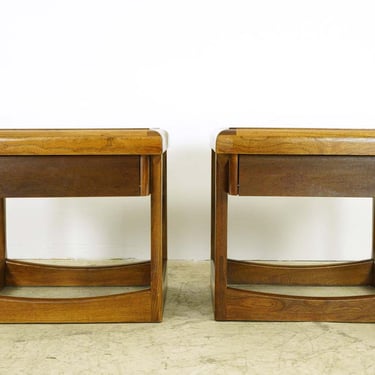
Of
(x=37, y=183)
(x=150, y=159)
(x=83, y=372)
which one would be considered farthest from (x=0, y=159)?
(x=83, y=372)

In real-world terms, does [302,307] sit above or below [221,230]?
below

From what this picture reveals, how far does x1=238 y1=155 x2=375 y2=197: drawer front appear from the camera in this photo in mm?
1436

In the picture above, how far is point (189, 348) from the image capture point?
1.36 meters

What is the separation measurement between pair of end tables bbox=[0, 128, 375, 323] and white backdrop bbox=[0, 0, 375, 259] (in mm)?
795

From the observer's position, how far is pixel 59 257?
233 centimetres

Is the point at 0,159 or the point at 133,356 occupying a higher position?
the point at 0,159

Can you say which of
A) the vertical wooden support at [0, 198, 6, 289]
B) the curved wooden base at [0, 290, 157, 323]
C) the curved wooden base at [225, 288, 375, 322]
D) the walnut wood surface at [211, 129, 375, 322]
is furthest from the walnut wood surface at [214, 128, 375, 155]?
the vertical wooden support at [0, 198, 6, 289]

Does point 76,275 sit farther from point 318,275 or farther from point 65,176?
point 318,275

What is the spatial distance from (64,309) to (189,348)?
0.36 metres

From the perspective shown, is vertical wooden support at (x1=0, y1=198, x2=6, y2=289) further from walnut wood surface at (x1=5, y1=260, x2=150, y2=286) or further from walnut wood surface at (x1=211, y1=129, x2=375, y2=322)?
walnut wood surface at (x1=211, y1=129, x2=375, y2=322)
